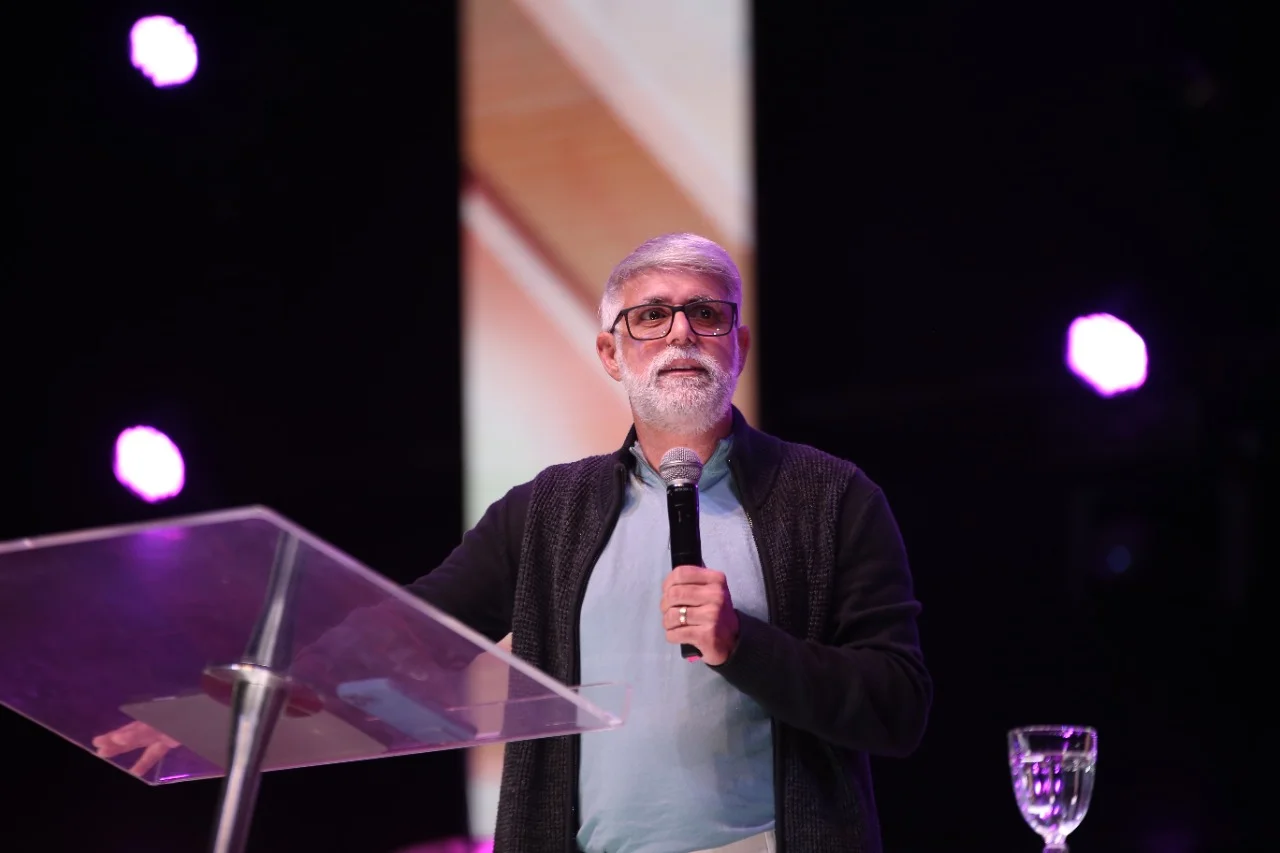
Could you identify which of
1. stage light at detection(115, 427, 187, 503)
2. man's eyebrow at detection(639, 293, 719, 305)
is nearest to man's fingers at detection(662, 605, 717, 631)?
man's eyebrow at detection(639, 293, 719, 305)

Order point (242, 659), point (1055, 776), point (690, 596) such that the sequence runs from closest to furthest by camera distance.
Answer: point (242, 659), point (690, 596), point (1055, 776)

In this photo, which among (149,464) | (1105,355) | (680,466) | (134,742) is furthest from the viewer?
(149,464)

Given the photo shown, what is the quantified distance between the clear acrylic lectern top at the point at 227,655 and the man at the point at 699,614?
0.36m

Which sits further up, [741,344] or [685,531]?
[741,344]

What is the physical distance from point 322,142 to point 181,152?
43 centimetres

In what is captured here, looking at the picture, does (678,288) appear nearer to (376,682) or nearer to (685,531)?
(685,531)

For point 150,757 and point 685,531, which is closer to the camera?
point 150,757

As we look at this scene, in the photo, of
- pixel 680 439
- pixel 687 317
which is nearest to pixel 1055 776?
pixel 680 439

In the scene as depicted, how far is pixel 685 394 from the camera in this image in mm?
1928

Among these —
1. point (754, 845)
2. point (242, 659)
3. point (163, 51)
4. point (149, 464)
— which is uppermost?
point (163, 51)

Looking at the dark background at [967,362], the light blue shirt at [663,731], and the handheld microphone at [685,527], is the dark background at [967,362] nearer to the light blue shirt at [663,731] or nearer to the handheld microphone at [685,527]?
the light blue shirt at [663,731]

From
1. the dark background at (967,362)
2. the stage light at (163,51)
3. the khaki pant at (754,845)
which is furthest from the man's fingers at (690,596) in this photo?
the stage light at (163,51)

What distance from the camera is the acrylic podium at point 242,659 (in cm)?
98

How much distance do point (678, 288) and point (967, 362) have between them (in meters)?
2.08
